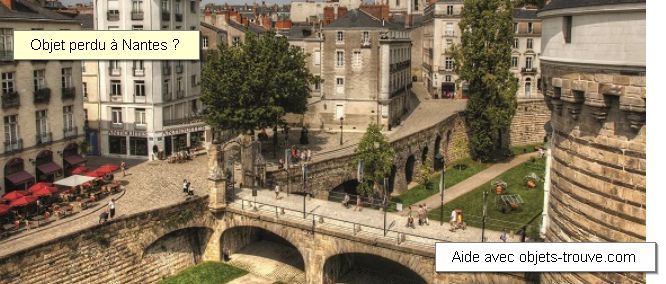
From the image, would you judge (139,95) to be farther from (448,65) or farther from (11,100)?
(448,65)

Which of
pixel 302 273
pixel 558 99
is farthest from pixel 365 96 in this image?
pixel 558 99

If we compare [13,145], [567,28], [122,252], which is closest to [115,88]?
[13,145]

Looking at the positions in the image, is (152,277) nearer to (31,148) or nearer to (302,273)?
(302,273)

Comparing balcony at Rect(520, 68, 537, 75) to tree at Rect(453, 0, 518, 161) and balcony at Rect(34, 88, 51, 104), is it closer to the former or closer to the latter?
tree at Rect(453, 0, 518, 161)

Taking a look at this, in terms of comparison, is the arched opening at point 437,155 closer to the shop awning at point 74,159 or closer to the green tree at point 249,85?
the green tree at point 249,85

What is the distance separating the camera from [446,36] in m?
75.1

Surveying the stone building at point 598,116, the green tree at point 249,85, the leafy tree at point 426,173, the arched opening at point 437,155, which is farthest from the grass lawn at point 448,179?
the stone building at point 598,116

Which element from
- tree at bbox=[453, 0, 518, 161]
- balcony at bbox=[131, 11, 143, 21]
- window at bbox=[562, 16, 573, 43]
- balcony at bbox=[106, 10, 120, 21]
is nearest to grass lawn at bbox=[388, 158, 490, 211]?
tree at bbox=[453, 0, 518, 161]

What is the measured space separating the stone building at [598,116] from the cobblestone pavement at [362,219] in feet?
41.4

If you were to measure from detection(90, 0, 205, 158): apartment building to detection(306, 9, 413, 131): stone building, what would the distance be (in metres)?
13.5

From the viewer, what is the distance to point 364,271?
111 feet

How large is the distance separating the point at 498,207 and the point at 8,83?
31362 millimetres

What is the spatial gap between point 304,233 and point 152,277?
336 inches

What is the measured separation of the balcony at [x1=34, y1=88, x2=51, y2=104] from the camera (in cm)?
3881
